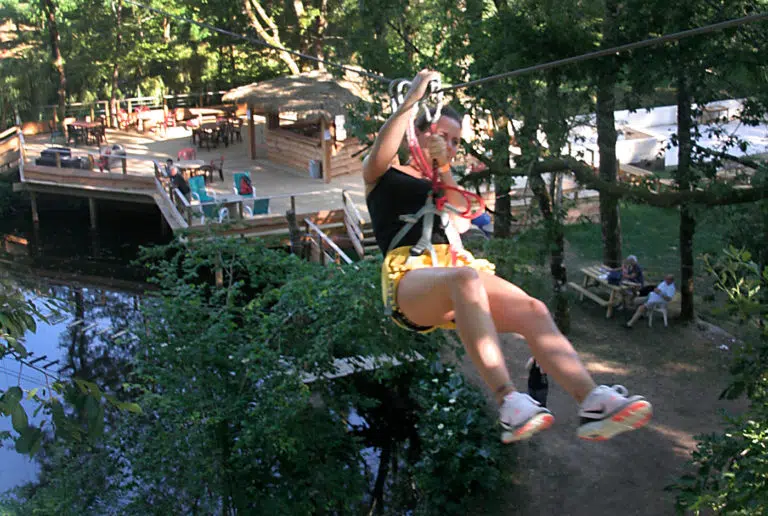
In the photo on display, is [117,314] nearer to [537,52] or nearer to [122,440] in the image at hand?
[122,440]

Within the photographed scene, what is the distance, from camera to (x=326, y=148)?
19188 mm

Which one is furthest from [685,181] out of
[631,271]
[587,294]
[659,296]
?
[587,294]

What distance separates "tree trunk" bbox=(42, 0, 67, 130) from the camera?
75.9 ft

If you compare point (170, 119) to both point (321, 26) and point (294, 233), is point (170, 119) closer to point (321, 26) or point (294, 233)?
point (321, 26)

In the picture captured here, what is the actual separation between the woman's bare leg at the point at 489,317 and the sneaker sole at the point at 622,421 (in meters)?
0.12

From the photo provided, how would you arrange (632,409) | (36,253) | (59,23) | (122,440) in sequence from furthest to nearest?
(59,23) → (36,253) → (122,440) → (632,409)

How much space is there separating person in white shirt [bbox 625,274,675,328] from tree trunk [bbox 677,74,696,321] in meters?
0.24

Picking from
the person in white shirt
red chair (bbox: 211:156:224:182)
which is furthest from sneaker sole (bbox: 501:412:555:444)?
red chair (bbox: 211:156:224:182)

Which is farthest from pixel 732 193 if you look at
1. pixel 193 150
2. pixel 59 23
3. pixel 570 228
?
pixel 59 23

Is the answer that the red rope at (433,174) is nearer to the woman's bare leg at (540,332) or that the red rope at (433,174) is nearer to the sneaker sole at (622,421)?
the woman's bare leg at (540,332)

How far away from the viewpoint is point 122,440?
321 inches

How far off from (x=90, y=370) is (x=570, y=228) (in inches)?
367

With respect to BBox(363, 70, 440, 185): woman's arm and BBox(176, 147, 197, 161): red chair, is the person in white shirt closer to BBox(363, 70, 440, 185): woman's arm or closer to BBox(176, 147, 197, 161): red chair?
BBox(363, 70, 440, 185): woman's arm

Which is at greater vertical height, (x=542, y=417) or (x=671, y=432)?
(x=542, y=417)
